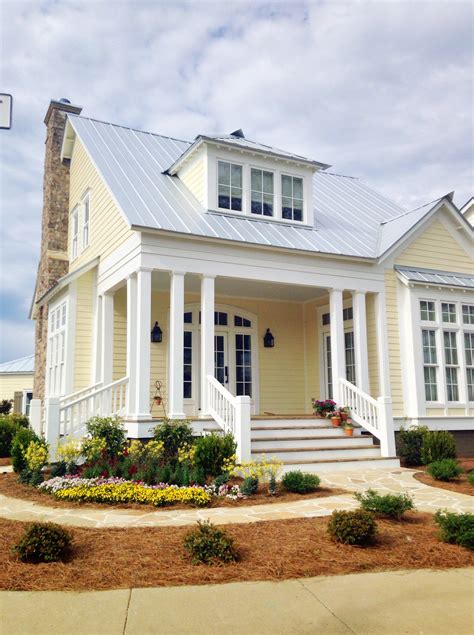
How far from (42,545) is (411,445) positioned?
9096 millimetres

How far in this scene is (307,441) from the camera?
11297 millimetres

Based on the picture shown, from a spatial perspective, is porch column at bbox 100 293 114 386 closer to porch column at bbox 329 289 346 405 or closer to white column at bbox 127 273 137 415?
white column at bbox 127 273 137 415

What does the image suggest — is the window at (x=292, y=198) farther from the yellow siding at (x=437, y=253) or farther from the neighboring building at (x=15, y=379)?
the neighboring building at (x=15, y=379)

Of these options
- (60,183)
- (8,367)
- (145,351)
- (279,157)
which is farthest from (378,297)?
(8,367)

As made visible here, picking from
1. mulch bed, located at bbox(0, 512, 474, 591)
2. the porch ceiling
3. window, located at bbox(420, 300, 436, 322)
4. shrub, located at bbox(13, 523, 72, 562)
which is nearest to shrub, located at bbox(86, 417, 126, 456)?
mulch bed, located at bbox(0, 512, 474, 591)

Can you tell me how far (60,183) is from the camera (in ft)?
58.2

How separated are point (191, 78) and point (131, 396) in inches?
236

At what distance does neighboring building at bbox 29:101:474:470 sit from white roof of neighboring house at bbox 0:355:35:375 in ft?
55.6

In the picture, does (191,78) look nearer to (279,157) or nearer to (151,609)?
(279,157)

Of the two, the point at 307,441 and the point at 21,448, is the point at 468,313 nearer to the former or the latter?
the point at 307,441

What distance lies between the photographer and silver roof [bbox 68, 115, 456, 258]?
39.9 ft

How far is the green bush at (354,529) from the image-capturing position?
5.62 meters

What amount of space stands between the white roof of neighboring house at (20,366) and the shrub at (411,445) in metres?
24.2

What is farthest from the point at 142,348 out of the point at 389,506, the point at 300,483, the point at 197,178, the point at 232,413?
the point at 389,506
